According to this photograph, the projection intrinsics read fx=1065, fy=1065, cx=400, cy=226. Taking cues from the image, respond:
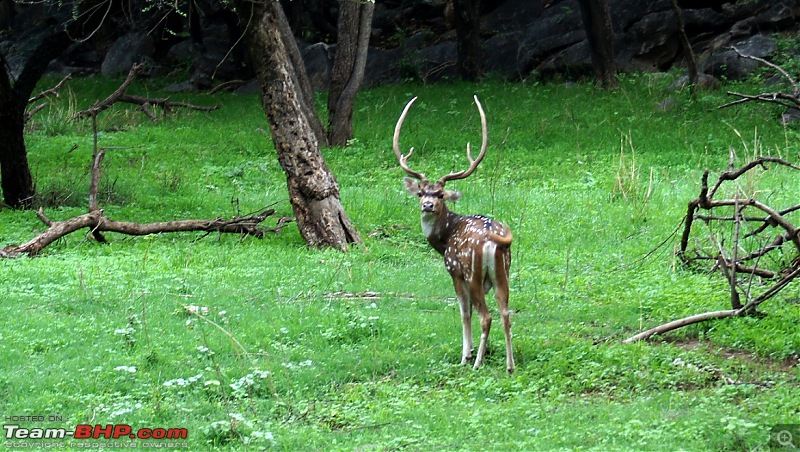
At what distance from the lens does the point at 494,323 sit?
919 cm

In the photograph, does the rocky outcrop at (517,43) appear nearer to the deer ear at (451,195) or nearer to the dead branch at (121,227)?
the dead branch at (121,227)

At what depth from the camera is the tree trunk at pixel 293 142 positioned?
41.2 ft

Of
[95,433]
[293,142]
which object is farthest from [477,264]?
[293,142]

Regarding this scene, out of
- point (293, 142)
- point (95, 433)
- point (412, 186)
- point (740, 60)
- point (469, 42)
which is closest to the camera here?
point (95, 433)

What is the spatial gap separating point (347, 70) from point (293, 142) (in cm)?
634

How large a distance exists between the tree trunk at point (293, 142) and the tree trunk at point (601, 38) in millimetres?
10646

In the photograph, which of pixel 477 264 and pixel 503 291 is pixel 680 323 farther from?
pixel 477 264

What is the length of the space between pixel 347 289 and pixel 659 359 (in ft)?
11.6

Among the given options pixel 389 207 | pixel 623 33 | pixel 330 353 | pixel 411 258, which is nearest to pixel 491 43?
pixel 623 33

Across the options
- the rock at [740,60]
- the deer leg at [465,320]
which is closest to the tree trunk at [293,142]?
the deer leg at [465,320]

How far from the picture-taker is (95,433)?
6793 millimetres

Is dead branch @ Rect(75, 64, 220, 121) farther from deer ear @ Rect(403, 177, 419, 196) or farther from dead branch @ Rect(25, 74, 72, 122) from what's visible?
deer ear @ Rect(403, 177, 419, 196)

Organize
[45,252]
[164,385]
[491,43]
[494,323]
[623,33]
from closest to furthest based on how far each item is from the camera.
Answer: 1. [164,385]
2. [494,323]
3. [45,252]
4. [623,33]
5. [491,43]

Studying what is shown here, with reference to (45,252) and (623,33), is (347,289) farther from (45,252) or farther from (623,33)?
(623,33)
